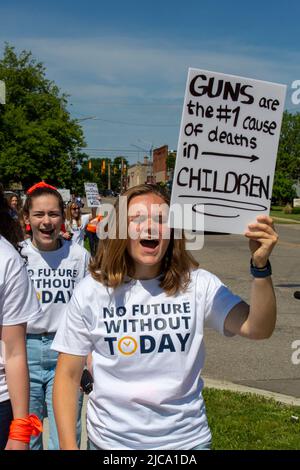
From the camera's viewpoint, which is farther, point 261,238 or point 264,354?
point 264,354

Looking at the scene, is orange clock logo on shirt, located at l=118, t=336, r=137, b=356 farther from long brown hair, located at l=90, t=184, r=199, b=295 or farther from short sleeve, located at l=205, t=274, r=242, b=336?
short sleeve, located at l=205, t=274, r=242, b=336

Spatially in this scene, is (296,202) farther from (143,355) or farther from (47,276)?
(143,355)

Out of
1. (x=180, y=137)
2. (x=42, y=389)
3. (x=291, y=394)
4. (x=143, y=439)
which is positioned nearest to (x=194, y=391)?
(x=143, y=439)

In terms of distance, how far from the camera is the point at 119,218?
272 cm

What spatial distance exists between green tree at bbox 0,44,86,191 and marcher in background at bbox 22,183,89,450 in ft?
124

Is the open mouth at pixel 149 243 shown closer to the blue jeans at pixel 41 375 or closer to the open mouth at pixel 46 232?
the blue jeans at pixel 41 375

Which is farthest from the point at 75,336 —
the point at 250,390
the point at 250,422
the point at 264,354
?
the point at 264,354

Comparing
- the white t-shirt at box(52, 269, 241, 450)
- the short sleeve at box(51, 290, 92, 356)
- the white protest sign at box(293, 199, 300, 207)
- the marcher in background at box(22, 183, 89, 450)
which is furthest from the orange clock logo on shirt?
the white protest sign at box(293, 199, 300, 207)

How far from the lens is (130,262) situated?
109 inches

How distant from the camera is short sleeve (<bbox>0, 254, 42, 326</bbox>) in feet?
8.82

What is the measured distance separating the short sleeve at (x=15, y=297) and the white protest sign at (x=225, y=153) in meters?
0.64

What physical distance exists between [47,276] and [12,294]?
5.45 ft

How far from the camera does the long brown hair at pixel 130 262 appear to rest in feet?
8.84

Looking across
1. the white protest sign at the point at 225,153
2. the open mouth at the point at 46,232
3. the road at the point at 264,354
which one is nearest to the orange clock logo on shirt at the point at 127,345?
the white protest sign at the point at 225,153
